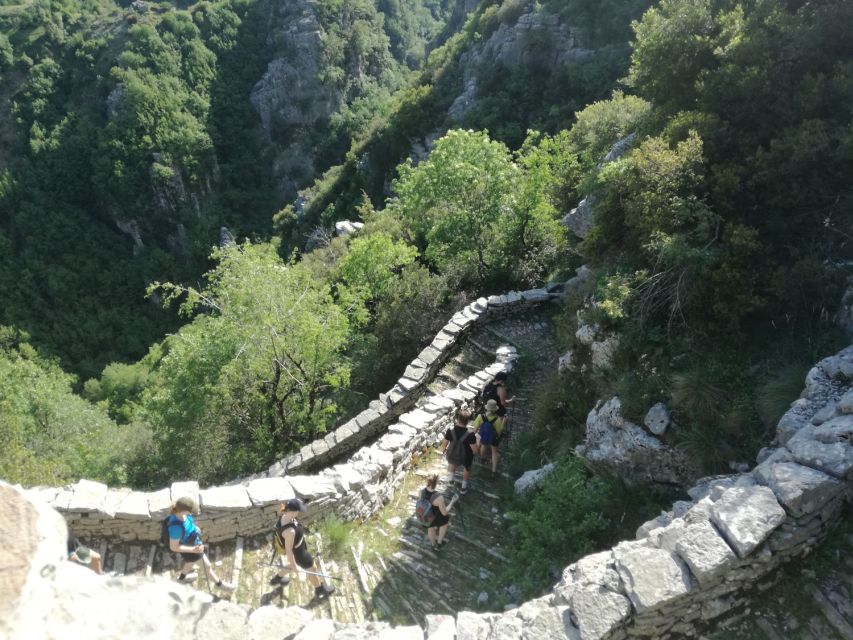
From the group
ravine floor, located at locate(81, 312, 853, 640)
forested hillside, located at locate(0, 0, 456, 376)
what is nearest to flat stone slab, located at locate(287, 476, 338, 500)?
ravine floor, located at locate(81, 312, 853, 640)

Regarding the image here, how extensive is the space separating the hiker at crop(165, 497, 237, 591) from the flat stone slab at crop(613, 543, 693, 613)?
474 centimetres

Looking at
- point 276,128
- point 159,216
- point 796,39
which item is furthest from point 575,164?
point 276,128

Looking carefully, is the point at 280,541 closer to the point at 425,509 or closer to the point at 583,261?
the point at 425,509

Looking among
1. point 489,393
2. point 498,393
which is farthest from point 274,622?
point 489,393

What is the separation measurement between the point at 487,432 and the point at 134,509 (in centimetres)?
498

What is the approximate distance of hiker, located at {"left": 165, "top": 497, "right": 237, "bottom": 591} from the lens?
6.35 meters

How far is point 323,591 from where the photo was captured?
6.52 meters

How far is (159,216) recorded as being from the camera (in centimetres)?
5928

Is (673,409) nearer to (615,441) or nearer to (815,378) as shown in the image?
(615,441)

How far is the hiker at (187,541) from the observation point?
6348 millimetres

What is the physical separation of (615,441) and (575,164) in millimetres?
8836

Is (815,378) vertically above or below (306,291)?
below

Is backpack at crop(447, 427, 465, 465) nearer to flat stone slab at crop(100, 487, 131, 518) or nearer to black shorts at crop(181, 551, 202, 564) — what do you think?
black shorts at crop(181, 551, 202, 564)

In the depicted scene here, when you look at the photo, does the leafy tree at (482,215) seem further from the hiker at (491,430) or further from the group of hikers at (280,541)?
the group of hikers at (280,541)
